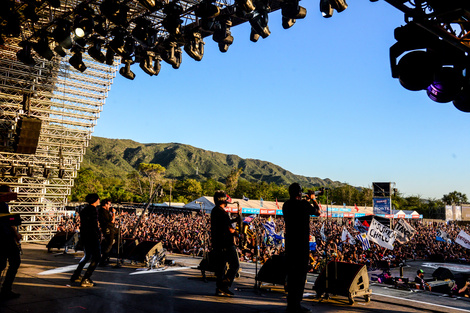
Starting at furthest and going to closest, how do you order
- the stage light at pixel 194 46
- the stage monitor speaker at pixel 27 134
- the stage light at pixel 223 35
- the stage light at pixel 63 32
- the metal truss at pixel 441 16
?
the stage monitor speaker at pixel 27 134 → the stage light at pixel 194 46 → the stage light at pixel 223 35 → the stage light at pixel 63 32 → the metal truss at pixel 441 16

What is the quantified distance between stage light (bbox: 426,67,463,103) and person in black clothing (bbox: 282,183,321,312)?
2680mm

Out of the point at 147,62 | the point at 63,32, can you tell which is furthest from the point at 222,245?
the point at 63,32

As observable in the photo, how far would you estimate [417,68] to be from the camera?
498 centimetres

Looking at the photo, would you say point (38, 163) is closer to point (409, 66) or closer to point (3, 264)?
point (3, 264)

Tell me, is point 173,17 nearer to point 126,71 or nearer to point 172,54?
point 172,54

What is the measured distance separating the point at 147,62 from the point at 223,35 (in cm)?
313

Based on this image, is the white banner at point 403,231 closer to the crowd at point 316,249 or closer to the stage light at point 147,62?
the crowd at point 316,249

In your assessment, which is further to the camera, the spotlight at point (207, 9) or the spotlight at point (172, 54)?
the spotlight at point (172, 54)

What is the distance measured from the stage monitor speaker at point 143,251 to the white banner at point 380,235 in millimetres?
7660

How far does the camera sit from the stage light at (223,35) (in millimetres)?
11031

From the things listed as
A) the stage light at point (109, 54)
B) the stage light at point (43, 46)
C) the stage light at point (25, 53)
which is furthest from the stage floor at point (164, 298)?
the stage light at point (25, 53)

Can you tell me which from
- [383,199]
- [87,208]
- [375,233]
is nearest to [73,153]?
[87,208]

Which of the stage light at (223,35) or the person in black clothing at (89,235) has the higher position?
the stage light at (223,35)

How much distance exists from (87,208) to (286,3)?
24.3 feet
